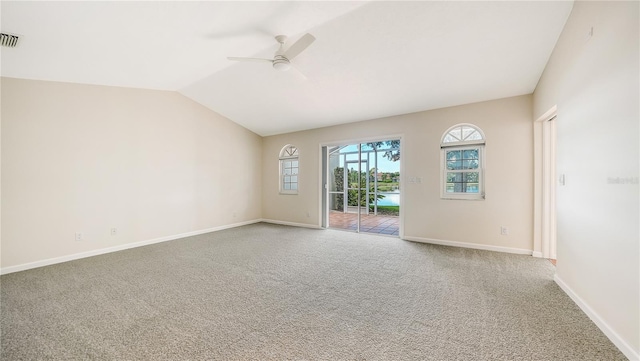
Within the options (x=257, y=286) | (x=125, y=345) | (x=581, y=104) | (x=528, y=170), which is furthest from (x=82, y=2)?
(x=528, y=170)

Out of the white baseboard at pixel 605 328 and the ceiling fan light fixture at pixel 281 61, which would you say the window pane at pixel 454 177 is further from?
the ceiling fan light fixture at pixel 281 61

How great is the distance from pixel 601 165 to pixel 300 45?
2875 millimetres

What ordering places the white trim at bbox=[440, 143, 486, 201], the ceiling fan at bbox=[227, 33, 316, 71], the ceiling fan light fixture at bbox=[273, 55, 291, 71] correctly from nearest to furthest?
the ceiling fan at bbox=[227, 33, 316, 71]
the ceiling fan light fixture at bbox=[273, 55, 291, 71]
the white trim at bbox=[440, 143, 486, 201]

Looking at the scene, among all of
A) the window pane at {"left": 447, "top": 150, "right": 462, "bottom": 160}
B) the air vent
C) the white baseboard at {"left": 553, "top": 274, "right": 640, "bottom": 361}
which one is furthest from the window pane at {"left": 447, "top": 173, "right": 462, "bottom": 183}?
the air vent

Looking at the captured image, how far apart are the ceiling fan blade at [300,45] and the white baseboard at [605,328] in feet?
11.1

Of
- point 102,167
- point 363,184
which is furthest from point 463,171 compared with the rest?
point 102,167

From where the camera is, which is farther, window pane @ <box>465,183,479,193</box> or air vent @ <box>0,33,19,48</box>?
window pane @ <box>465,183,479,193</box>

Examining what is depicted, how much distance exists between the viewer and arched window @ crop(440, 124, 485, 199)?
4.25 metres

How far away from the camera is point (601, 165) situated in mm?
1959

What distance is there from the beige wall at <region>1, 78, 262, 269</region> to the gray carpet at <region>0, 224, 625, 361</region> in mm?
587

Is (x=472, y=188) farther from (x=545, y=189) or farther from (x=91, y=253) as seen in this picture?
(x=91, y=253)

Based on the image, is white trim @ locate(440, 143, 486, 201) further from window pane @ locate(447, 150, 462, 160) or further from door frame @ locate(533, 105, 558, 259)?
door frame @ locate(533, 105, 558, 259)

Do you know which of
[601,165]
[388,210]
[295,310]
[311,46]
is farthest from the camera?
[388,210]

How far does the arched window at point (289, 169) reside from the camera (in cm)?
655
